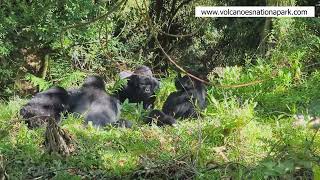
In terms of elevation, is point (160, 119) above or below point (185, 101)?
below

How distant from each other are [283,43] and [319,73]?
1065 millimetres

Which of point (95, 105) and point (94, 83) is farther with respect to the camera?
point (94, 83)

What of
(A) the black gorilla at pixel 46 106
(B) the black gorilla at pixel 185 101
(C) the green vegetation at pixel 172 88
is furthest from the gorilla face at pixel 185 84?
(A) the black gorilla at pixel 46 106

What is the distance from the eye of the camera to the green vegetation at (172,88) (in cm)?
357

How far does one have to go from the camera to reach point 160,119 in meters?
4.66

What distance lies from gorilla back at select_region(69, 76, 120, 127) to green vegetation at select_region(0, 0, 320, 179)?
0.15 m

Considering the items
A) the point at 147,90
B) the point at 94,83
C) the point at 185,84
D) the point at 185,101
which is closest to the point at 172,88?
the point at 147,90

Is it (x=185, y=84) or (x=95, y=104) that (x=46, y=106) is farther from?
(x=185, y=84)

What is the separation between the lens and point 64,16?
6.33 metres

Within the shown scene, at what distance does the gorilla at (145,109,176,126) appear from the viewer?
15.1 feet

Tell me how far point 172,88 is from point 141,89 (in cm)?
50

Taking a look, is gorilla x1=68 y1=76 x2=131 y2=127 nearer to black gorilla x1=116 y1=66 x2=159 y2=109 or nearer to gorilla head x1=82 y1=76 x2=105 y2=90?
gorilla head x1=82 y1=76 x2=105 y2=90

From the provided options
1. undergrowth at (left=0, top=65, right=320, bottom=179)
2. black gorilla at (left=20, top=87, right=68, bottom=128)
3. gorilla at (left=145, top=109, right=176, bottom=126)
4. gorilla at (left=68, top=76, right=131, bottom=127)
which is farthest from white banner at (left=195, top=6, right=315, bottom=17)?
black gorilla at (left=20, top=87, right=68, bottom=128)

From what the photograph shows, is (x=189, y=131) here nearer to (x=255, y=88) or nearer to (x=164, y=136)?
(x=164, y=136)
